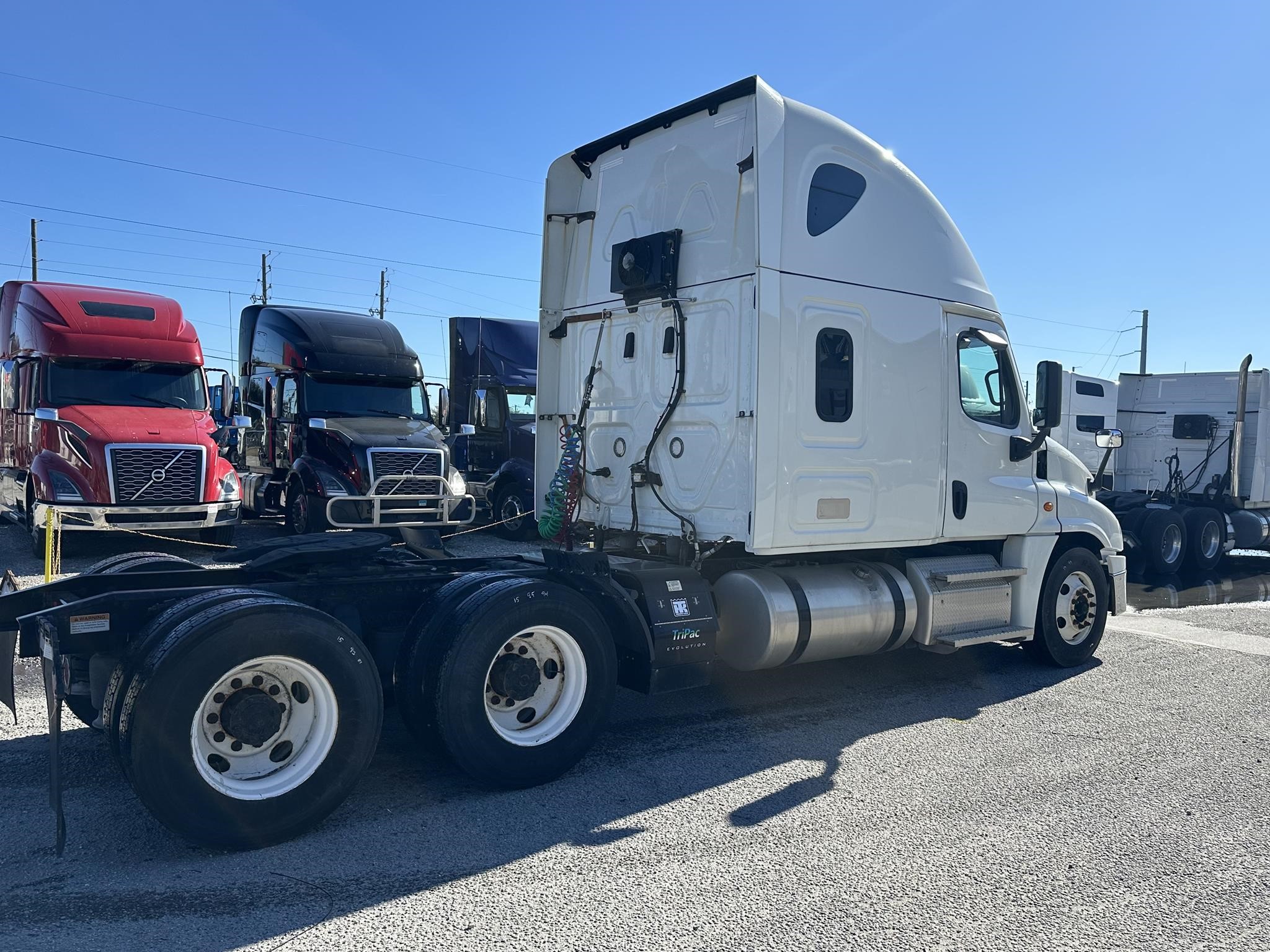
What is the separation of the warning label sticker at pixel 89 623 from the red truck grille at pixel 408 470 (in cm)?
940

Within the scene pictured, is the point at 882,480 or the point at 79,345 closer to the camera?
the point at 882,480

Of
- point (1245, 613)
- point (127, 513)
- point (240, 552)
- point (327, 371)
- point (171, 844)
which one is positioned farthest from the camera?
point (327, 371)

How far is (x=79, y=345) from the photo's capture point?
1239 cm

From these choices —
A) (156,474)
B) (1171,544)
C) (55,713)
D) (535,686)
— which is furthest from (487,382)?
(55,713)

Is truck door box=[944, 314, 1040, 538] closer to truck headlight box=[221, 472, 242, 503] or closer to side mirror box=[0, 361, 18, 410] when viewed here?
truck headlight box=[221, 472, 242, 503]

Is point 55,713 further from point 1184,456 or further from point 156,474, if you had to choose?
point 1184,456

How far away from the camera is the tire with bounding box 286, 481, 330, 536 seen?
1341cm

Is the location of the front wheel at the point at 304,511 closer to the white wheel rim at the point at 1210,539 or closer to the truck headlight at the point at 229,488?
the truck headlight at the point at 229,488

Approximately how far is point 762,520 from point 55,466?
9.76 metres

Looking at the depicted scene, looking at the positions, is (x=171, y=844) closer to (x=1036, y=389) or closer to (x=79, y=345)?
(x=1036, y=389)

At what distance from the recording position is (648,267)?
656cm

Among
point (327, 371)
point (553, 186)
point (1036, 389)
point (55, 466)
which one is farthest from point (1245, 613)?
point (55, 466)

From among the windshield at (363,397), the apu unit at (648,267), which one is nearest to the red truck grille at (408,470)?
the windshield at (363,397)

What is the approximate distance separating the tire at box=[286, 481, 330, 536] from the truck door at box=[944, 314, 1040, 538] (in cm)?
907
